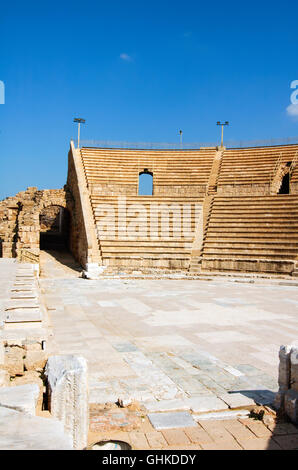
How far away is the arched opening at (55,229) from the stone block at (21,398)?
62.9 feet

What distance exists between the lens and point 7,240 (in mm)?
20531

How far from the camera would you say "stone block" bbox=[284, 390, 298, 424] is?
138 inches

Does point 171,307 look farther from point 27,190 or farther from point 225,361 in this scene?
point 27,190

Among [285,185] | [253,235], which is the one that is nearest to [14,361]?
[253,235]

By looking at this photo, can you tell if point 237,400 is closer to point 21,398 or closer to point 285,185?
point 21,398

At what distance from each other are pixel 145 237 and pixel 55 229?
1248 cm

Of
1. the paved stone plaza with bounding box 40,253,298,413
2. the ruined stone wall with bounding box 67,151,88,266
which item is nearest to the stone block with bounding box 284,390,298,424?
the paved stone plaza with bounding box 40,253,298,413

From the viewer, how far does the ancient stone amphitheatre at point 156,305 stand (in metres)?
3.21

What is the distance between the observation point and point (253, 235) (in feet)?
53.7

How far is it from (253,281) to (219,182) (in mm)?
8244

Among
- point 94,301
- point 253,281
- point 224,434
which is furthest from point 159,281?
point 224,434

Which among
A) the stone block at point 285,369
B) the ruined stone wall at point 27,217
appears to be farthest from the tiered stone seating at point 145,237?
the stone block at point 285,369

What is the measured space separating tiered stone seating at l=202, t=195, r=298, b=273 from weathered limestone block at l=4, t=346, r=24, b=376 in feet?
38.9

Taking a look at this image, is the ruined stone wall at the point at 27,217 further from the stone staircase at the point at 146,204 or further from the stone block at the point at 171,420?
the stone block at the point at 171,420
